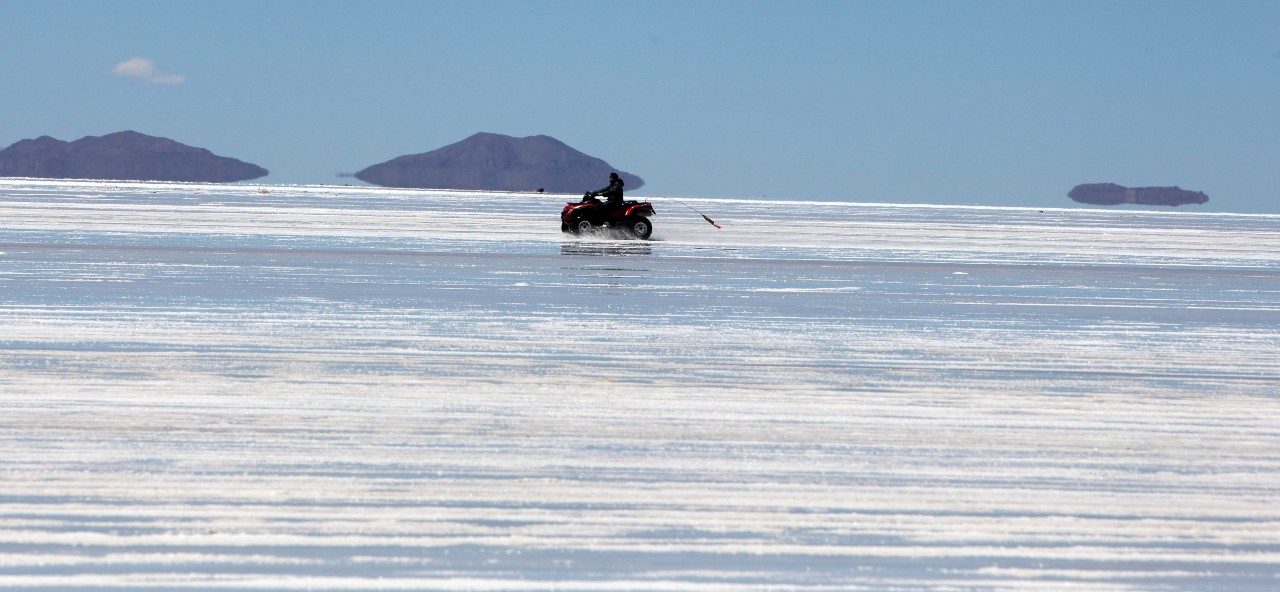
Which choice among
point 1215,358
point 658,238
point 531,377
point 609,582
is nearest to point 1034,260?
point 658,238

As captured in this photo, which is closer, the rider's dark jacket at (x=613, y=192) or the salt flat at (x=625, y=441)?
the salt flat at (x=625, y=441)

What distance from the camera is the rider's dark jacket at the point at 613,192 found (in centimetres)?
2722

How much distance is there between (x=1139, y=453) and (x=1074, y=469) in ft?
2.04

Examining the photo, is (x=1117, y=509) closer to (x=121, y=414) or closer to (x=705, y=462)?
(x=705, y=462)

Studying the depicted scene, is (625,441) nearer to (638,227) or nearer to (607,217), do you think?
(638,227)

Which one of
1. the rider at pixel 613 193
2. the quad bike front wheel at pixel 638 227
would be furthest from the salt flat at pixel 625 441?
the quad bike front wheel at pixel 638 227

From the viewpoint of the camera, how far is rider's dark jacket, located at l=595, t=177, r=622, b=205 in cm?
2722

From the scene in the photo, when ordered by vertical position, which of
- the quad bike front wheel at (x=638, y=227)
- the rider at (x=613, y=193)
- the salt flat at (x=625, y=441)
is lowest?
the salt flat at (x=625, y=441)

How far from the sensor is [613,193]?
27.6 m

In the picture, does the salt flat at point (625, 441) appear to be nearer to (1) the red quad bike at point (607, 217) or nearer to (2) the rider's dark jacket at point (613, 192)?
(2) the rider's dark jacket at point (613, 192)

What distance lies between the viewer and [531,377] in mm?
9203

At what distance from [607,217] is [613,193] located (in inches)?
24.3

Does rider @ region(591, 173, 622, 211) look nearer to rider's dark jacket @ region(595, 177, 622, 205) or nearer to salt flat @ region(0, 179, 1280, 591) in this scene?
rider's dark jacket @ region(595, 177, 622, 205)

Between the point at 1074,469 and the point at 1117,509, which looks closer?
the point at 1117,509
